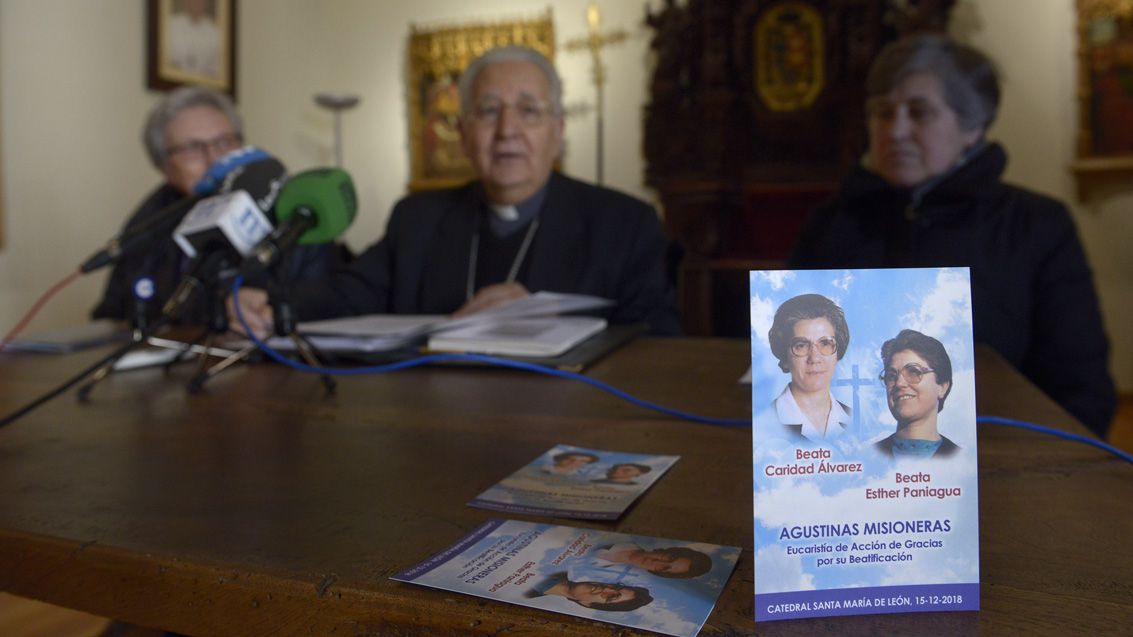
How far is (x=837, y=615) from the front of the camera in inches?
15.2

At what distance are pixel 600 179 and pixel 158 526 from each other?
13.7 feet

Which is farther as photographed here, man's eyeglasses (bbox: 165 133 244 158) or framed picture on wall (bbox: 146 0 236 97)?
framed picture on wall (bbox: 146 0 236 97)

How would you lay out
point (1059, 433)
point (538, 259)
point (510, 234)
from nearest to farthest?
point (1059, 433), point (538, 259), point (510, 234)

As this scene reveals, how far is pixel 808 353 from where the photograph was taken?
1.22 feet

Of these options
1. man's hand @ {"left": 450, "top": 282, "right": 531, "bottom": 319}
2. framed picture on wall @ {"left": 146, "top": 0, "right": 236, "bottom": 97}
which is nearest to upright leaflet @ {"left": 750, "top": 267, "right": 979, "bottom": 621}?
man's hand @ {"left": 450, "top": 282, "right": 531, "bottom": 319}

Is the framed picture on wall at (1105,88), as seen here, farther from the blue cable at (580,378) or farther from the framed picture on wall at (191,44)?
the framed picture on wall at (191,44)

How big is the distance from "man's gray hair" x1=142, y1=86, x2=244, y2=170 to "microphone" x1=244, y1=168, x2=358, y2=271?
4.95 ft

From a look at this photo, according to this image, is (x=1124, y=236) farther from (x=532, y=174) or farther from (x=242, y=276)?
(x=242, y=276)

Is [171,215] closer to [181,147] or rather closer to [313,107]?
[181,147]

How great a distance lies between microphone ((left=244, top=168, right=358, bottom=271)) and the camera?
1020 mm

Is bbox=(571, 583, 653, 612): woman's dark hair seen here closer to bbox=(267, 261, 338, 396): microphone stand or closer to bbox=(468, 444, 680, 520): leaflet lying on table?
bbox=(468, 444, 680, 520): leaflet lying on table

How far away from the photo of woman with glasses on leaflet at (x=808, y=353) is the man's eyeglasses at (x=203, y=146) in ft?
7.46

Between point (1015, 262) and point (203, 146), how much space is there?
6.75ft

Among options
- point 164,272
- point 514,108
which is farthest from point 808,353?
point 164,272
